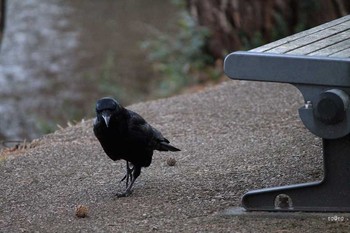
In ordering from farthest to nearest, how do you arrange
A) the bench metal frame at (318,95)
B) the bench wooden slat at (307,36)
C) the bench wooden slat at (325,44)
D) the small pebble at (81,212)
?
1. the small pebble at (81,212)
2. the bench wooden slat at (307,36)
3. the bench wooden slat at (325,44)
4. the bench metal frame at (318,95)

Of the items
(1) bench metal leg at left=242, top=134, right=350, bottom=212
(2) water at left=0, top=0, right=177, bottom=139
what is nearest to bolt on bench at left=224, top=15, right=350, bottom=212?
(1) bench metal leg at left=242, top=134, right=350, bottom=212

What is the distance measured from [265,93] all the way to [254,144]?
6.27 feet

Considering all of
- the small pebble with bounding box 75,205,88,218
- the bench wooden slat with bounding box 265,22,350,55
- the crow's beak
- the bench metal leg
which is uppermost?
the bench wooden slat with bounding box 265,22,350,55

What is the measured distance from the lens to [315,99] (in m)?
5.00

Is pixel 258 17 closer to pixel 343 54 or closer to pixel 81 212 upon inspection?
pixel 81 212

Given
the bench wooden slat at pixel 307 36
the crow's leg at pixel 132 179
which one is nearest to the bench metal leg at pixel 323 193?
the bench wooden slat at pixel 307 36

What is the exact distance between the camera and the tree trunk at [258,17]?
12.2 meters

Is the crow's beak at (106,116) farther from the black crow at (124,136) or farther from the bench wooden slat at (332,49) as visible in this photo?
the bench wooden slat at (332,49)

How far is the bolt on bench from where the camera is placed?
491 centimetres

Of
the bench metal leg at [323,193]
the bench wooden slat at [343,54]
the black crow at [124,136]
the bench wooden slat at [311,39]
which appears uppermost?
the bench wooden slat at [311,39]

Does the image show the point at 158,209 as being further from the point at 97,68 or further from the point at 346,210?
the point at 97,68

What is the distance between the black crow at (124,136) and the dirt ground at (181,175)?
190mm

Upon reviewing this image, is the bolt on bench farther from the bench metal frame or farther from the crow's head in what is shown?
the crow's head

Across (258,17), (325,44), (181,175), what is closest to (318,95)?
(325,44)
